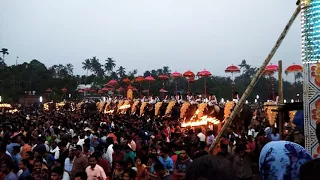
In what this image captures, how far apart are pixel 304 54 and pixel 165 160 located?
369 centimetres

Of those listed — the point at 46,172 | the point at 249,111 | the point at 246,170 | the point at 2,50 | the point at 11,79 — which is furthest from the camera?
the point at 2,50

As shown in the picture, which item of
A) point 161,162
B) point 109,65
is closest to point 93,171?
point 161,162

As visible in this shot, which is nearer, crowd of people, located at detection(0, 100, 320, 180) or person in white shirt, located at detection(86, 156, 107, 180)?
crowd of people, located at detection(0, 100, 320, 180)

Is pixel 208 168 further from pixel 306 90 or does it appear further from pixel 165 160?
pixel 165 160

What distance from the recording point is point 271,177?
3059mm

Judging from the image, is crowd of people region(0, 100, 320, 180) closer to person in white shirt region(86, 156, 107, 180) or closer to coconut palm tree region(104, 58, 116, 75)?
person in white shirt region(86, 156, 107, 180)

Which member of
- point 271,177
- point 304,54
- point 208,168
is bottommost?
point 271,177

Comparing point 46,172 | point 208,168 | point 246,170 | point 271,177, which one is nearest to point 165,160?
point 246,170

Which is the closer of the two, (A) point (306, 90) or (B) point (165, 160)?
(A) point (306, 90)

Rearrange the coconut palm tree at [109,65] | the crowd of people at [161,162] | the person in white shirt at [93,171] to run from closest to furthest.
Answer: the crowd of people at [161,162] < the person in white shirt at [93,171] < the coconut palm tree at [109,65]

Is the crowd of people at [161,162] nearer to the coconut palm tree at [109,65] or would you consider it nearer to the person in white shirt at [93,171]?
the person in white shirt at [93,171]

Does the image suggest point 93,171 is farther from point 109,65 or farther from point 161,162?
point 109,65

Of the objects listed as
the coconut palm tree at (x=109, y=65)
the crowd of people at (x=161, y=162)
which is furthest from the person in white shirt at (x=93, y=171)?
the coconut palm tree at (x=109, y=65)

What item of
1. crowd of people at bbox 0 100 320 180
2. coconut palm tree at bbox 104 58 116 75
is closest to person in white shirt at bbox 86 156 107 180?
crowd of people at bbox 0 100 320 180
